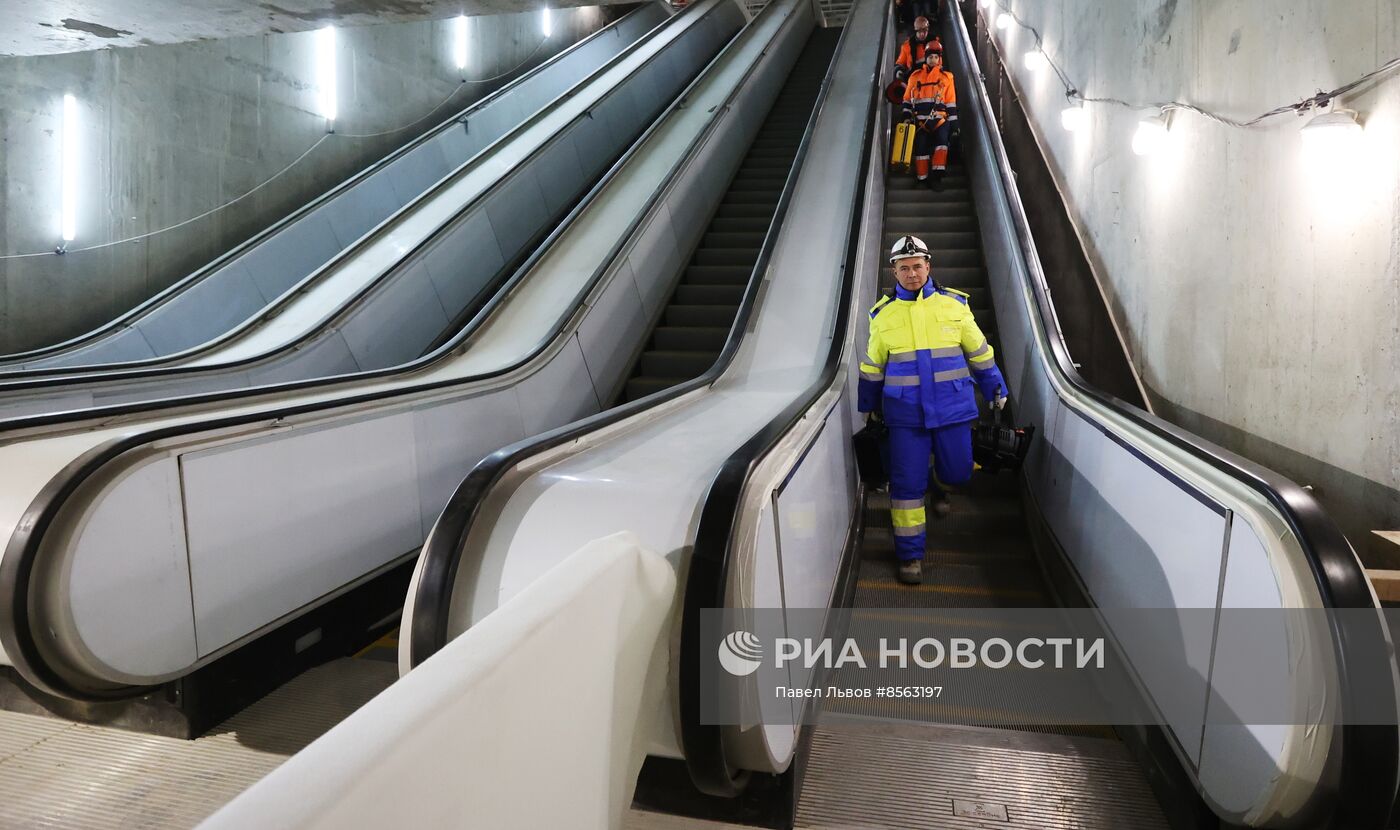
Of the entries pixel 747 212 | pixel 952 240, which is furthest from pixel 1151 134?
pixel 747 212

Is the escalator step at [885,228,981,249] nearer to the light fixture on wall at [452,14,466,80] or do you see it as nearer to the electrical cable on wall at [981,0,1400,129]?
the electrical cable on wall at [981,0,1400,129]

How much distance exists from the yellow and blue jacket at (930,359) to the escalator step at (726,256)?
3399mm

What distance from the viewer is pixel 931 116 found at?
8.14 meters

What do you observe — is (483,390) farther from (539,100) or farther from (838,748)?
(539,100)

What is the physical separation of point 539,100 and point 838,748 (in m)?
10.6

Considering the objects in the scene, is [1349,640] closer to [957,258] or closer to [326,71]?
[957,258]

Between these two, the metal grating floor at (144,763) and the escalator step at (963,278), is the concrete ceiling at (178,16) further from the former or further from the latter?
the escalator step at (963,278)

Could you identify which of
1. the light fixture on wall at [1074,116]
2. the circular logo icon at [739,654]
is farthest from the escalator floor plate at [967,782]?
the light fixture on wall at [1074,116]

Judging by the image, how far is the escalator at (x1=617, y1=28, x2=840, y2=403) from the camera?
5.73 meters

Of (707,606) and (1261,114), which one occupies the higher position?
(1261,114)

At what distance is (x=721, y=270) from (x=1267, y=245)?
14.0 ft

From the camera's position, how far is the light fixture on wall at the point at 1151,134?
4.20 meters

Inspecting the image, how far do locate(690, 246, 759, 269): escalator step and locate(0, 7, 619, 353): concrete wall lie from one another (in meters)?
3.98

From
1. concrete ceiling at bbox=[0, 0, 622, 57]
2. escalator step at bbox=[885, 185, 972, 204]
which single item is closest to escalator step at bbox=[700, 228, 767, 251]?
escalator step at bbox=[885, 185, 972, 204]
